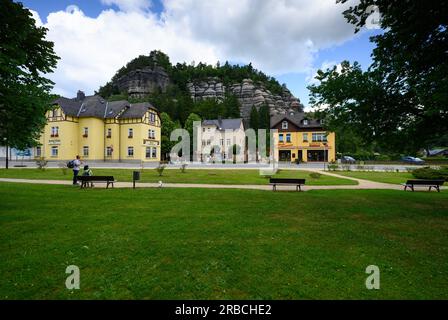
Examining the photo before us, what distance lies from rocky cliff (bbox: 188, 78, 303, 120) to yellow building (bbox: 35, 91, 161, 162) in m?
78.6

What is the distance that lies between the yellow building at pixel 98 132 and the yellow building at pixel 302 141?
1135 inches

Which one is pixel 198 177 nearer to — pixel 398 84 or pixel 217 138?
pixel 398 84

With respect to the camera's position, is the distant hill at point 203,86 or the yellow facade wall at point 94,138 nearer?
the yellow facade wall at point 94,138

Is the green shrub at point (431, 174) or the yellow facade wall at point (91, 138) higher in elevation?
the yellow facade wall at point (91, 138)

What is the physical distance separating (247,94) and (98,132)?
311 feet

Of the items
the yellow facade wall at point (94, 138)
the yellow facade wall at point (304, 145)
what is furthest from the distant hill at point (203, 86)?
the yellow facade wall at point (94, 138)

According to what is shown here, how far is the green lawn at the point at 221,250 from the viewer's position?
4133 mm

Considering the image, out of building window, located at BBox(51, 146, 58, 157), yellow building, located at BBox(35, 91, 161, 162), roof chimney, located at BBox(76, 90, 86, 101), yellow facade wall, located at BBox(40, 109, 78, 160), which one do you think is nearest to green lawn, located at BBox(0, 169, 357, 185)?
yellow facade wall, located at BBox(40, 109, 78, 160)

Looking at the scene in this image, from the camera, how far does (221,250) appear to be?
5.73 meters

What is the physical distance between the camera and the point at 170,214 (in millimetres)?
8930

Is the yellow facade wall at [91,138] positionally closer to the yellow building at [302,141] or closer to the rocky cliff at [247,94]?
the yellow building at [302,141]

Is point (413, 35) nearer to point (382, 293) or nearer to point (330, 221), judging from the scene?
point (330, 221)

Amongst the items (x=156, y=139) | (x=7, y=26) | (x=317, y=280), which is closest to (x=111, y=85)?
(x=156, y=139)

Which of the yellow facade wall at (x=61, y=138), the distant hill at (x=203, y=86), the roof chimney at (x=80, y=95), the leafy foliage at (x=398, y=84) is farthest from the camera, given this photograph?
the distant hill at (x=203, y=86)
